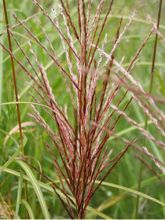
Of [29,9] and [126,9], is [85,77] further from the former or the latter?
[29,9]

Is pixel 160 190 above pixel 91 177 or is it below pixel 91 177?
below

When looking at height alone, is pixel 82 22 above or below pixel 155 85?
above

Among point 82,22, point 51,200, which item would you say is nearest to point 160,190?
point 51,200

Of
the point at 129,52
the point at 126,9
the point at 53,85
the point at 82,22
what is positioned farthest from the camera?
the point at 129,52

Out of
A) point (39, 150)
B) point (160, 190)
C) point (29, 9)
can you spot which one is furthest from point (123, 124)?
point (29, 9)

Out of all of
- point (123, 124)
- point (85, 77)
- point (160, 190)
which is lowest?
point (160, 190)

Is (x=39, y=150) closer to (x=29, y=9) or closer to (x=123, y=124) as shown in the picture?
(x=123, y=124)

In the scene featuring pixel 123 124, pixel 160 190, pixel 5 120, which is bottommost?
pixel 160 190

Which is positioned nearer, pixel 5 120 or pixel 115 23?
pixel 5 120

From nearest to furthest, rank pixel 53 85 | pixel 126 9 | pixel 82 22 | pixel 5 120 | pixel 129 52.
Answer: pixel 82 22
pixel 5 120
pixel 53 85
pixel 126 9
pixel 129 52
